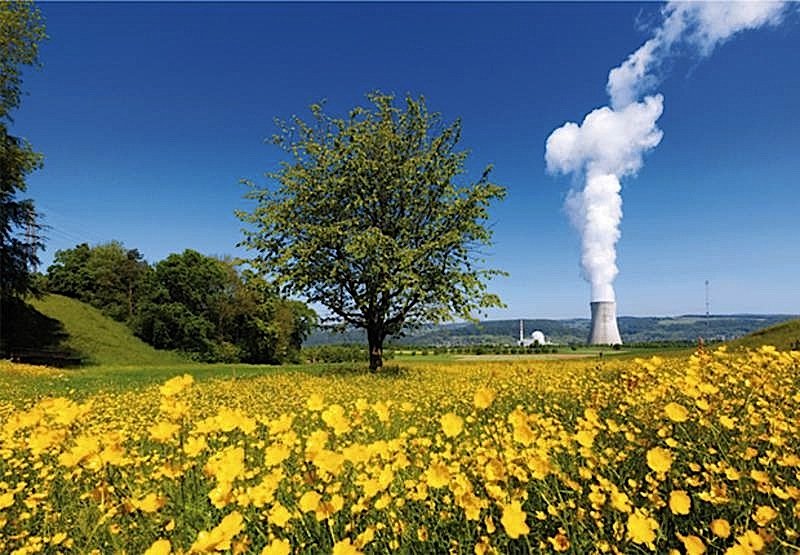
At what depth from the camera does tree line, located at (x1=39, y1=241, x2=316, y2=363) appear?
138 feet

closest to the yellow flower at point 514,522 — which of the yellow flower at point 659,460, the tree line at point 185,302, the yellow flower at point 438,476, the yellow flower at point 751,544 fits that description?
the yellow flower at point 438,476

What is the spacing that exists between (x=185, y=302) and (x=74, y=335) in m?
12.5

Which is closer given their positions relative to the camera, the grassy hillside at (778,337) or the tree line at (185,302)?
the grassy hillside at (778,337)

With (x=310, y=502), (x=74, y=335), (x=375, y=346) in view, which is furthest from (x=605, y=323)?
(x=310, y=502)

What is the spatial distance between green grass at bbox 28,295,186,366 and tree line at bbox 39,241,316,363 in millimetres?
3421

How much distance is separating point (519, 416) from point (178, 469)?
1.67 m

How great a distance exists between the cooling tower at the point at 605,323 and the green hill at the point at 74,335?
51.1 meters

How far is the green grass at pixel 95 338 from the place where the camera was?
A: 31.8 metres

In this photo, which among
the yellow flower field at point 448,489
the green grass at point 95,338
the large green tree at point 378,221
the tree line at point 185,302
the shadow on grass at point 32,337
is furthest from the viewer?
the tree line at point 185,302

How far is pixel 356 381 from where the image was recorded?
13.6 meters

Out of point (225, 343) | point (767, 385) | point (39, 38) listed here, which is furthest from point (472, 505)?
point (225, 343)

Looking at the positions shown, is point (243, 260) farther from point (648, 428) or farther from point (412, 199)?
point (648, 428)

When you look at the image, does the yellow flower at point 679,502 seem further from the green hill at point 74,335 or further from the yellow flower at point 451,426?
the green hill at point 74,335

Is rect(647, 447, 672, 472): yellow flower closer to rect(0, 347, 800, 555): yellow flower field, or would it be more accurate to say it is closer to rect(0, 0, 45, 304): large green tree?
rect(0, 347, 800, 555): yellow flower field
